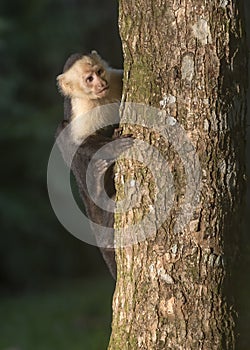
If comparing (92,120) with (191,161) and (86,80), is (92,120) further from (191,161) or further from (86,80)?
(191,161)

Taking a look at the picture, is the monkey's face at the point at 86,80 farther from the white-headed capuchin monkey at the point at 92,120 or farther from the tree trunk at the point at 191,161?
the tree trunk at the point at 191,161

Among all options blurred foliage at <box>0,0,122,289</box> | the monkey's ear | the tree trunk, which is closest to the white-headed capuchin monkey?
the monkey's ear

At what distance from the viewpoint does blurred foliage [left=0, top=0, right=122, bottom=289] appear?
31.6 ft

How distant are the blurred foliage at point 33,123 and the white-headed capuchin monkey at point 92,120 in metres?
4.25

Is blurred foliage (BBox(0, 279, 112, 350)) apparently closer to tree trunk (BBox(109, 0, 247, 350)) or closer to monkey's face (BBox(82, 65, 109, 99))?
monkey's face (BBox(82, 65, 109, 99))

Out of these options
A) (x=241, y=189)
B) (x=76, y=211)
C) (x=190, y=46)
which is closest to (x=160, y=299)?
(x=241, y=189)

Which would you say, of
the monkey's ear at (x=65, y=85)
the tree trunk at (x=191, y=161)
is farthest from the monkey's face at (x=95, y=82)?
the tree trunk at (x=191, y=161)

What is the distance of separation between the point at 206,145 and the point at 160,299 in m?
0.73

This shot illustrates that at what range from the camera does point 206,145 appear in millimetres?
3797

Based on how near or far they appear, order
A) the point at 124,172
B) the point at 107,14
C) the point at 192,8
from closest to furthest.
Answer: the point at 192,8, the point at 124,172, the point at 107,14

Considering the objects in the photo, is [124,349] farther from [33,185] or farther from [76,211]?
[33,185]

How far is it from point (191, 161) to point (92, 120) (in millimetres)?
1206

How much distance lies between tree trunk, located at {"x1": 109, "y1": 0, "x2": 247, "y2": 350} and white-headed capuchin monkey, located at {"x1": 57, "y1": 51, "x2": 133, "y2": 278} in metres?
0.63

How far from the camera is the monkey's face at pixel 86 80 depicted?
497cm
